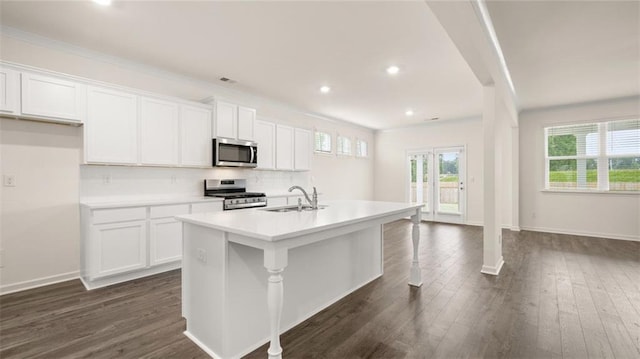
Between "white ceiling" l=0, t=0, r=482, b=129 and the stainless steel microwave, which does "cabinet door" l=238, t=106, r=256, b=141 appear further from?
"white ceiling" l=0, t=0, r=482, b=129

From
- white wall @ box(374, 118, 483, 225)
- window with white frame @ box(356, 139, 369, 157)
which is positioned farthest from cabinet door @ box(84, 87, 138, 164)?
white wall @ box(374, 118, 483, 225)

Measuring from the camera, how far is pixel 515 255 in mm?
4375

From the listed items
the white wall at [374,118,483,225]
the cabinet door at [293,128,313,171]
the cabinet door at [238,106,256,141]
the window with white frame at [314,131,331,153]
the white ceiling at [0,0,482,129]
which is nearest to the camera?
the white ceiling at [0,0,482,129]

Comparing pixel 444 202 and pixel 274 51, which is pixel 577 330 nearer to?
pixel 274 51

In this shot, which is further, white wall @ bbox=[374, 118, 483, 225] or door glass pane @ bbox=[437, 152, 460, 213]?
door glass pane @ bbox=[437, 152, 460, 213]

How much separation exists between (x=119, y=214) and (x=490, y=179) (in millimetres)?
4324

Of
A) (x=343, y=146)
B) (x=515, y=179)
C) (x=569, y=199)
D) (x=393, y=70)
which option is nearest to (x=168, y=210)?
(x=393, y=70)

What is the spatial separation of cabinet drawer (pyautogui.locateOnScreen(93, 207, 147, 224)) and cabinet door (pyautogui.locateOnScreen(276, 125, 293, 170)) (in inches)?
97.2

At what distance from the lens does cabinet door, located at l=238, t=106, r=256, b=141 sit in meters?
4.52

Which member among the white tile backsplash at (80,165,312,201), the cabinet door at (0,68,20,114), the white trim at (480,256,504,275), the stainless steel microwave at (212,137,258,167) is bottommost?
the white trim at (480,256,504,275)

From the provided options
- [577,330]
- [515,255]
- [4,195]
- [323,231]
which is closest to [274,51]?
[323,231]

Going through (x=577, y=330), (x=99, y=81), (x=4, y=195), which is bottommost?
(x=577, y=330)

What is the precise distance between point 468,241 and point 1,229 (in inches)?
252

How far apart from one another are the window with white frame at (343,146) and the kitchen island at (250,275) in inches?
195
